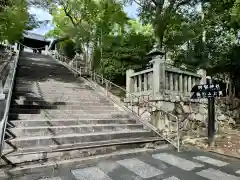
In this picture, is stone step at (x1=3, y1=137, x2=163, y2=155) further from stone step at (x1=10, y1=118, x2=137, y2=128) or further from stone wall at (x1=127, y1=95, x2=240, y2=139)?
stone wall at (x1=127, y1=95, x2=240, y2=139)

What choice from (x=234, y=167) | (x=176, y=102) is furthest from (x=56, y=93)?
(x=234, y=167)

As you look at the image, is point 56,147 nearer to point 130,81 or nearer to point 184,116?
point 130,81

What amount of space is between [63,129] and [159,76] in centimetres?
372

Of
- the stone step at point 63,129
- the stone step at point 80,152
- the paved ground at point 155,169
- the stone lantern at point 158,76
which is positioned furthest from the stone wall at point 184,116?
the paved ground at point 155,169

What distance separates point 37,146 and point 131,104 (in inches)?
167

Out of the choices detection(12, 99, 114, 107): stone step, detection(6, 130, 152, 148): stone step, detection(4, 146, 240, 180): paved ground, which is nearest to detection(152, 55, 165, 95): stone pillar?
detection(6, 130, 152, 148): stone step

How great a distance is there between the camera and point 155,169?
178 inches

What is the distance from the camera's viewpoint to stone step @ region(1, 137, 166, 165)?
4398 millimetres

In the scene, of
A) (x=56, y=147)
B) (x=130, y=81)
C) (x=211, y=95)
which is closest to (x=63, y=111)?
(x=56, y=147)

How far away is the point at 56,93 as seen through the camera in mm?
9117

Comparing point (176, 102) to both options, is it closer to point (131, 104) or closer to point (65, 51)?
point (131, 104)

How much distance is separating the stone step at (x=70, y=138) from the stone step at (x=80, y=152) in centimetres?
23

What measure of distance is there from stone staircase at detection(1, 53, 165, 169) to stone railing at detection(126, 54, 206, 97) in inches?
46.0

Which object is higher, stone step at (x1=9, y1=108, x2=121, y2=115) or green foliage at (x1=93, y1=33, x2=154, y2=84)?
green foliage at (x1=93, y1=33, x2=154, y2=84)
